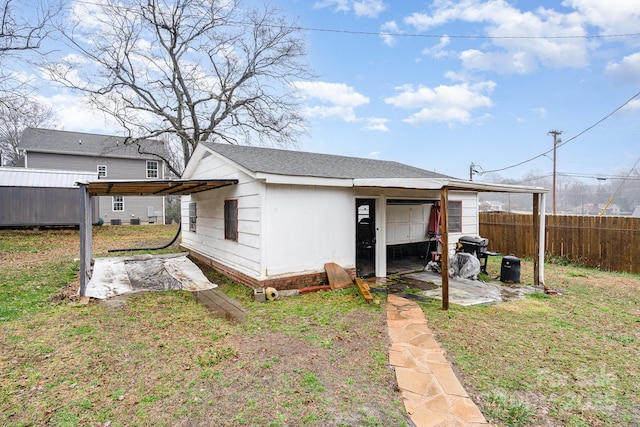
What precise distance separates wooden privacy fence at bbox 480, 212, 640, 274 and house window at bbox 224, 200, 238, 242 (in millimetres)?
7973

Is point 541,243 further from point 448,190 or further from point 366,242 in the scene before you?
point 366,242

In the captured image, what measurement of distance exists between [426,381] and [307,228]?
405 cm

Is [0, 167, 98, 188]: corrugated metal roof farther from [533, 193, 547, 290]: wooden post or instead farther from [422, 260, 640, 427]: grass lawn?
[533, 193, 547, 290]: wooden post

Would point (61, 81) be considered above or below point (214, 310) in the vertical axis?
above

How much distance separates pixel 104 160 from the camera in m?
21.8

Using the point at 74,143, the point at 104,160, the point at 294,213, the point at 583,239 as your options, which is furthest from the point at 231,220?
the point at 74,143

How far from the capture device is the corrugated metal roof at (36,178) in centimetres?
1539

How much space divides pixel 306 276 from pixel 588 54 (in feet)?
52.1

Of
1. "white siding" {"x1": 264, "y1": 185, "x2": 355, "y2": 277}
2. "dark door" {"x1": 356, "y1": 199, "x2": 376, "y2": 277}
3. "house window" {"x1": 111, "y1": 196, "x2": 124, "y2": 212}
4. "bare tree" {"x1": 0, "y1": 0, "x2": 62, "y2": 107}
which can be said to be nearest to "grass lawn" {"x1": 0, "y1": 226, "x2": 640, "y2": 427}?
"white siding" {"x1": 264, "y1": 185, "x2": 355, "y2": 277}

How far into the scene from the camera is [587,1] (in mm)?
10172

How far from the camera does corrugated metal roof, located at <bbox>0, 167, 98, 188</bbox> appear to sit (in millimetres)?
15391

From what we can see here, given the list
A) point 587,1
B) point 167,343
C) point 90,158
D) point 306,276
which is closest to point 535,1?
point 587,1

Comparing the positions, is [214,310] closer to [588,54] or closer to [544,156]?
[588,54]

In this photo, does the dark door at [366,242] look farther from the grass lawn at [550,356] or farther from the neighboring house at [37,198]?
the neighboring house at [37,198]
